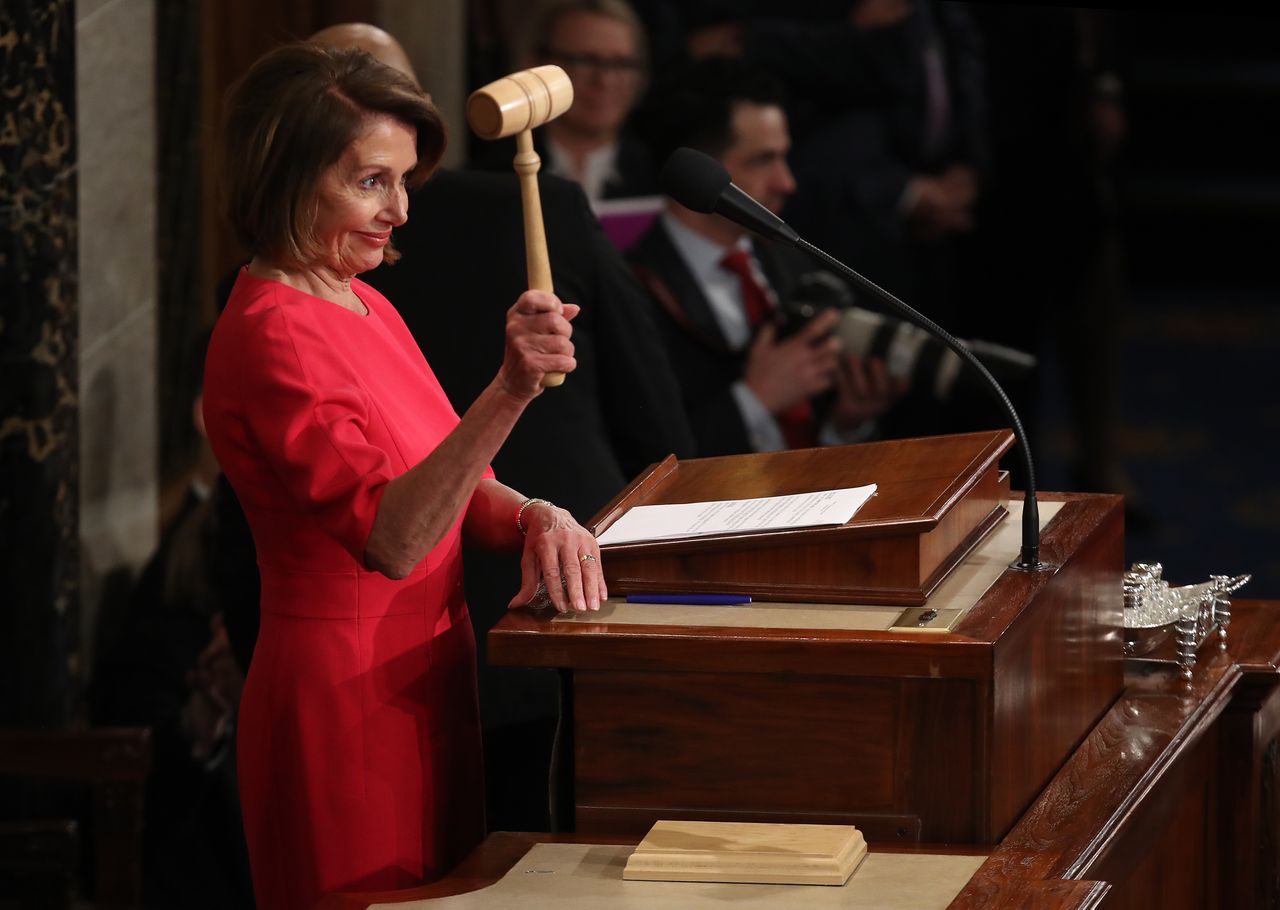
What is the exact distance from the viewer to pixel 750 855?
5.94 ft

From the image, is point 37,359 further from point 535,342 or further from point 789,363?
point 535,342

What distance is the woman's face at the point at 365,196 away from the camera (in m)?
2.03

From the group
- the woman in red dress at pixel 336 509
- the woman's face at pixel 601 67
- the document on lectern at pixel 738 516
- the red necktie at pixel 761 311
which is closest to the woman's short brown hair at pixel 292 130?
the woman in red dress at pixel 336 509

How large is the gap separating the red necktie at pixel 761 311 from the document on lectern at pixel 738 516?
2.70 m

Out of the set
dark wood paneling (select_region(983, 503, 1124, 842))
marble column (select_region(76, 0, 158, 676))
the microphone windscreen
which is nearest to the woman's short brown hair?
the microphone windscreen

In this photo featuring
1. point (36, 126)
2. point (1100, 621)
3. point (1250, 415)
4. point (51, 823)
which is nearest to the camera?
point (1100, 621)

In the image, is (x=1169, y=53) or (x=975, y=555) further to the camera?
(x=1169, y=53)

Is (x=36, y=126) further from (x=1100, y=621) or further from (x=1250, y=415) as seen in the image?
(x=1250, y=415)

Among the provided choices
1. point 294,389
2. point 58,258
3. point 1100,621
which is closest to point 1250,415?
point 58,258

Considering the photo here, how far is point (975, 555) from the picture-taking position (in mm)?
2172

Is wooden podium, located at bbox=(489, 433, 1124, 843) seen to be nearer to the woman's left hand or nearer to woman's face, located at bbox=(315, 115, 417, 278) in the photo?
the woman's left hand

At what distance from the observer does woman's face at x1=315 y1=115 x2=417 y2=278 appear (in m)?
2.03

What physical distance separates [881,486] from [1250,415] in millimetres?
6454

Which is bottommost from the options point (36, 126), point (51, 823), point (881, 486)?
point (51, 823)
